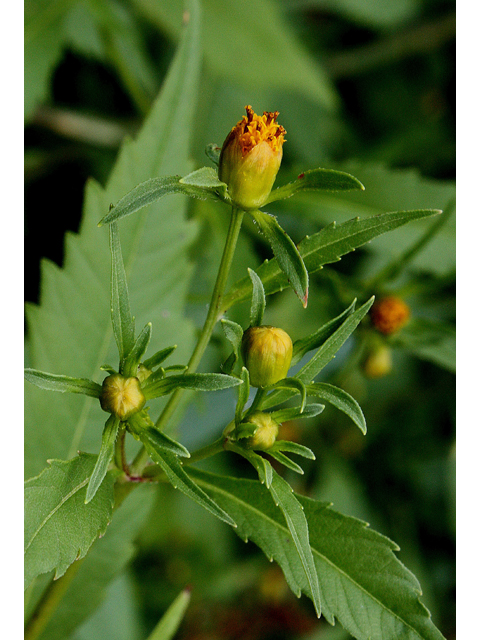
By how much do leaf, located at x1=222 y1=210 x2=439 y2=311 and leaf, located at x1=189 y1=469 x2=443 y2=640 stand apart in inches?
11.0

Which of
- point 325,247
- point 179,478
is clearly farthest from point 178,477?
point 325,247

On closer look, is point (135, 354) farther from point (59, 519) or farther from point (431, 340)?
point (431, 340)

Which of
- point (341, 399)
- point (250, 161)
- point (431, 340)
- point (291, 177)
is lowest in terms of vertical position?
point (431, 340)

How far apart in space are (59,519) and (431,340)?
95 centimetres

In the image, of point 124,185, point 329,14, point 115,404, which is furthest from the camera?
point 329,14

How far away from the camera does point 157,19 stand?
2.00 m

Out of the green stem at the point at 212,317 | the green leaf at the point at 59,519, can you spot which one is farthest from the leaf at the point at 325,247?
the green leaf at the point at 59,519

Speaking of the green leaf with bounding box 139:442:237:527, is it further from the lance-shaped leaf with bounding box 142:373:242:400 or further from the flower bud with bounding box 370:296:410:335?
the flower bud with bounding box 370:296:410:335

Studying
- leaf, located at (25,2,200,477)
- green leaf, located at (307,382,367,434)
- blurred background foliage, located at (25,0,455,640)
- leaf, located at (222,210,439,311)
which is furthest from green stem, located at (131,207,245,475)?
blurred background foliage, located at (25,0,455,640)

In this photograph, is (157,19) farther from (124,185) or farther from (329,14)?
(329,14)

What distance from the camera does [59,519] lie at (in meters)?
0.77

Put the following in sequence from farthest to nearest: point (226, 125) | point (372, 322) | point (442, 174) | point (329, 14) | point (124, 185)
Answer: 1. point (329, 14)
2. point (442, 174)
3. point (226, 125)
4. point (372, 322)
5. point (124, 185)

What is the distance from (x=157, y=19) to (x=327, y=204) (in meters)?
0.83
